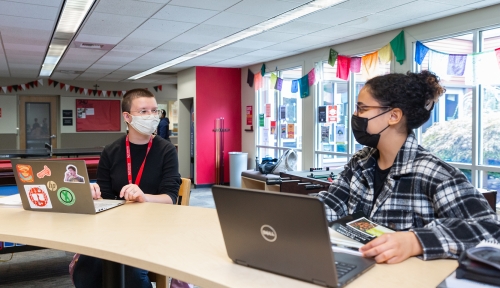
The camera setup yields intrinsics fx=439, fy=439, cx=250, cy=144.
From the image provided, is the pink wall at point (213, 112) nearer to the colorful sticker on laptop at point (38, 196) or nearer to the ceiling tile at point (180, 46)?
the ceiling tile at point (180, 46)

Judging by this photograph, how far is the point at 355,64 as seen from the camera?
19.7 feet

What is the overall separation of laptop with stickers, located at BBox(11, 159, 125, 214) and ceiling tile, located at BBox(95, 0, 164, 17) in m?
2.54

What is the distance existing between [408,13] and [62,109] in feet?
31.7

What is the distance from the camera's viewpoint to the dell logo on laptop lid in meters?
1.14

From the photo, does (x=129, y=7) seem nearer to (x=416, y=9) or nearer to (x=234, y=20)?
(x=234, y=20)

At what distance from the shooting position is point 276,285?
44.1 inches

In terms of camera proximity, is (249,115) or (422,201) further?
(249,115)

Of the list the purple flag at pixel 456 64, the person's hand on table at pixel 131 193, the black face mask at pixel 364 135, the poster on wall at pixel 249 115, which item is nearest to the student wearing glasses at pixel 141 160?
the person's hand on table at pixel 131 193

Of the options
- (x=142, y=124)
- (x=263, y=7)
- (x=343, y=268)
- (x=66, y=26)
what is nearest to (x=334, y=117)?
(x=263, y=7)

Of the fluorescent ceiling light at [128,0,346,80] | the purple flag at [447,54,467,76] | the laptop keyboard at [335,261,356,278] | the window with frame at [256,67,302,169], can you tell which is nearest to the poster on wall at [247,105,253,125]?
the window with frame at [256,67,302,169]

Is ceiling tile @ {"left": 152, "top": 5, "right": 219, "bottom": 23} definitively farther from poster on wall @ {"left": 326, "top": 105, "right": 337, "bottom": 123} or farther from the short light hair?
poster on wall @ {"left": 326, "top": 105, "right": 337, "bottom": 123}

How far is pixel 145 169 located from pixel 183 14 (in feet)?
8.64

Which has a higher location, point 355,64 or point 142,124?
point 355,64

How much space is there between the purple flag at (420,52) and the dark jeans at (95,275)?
4098 millimetres
